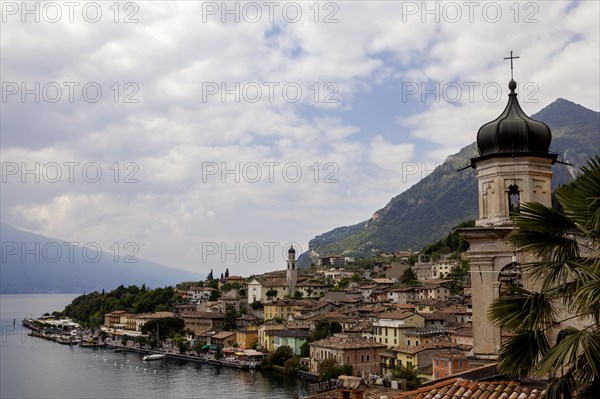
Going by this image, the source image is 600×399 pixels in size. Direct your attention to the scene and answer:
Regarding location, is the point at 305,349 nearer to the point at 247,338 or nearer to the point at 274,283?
the point at 247,338

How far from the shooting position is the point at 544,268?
5.45m

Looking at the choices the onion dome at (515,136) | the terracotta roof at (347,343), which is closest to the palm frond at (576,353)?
the onion dome at (515,136)

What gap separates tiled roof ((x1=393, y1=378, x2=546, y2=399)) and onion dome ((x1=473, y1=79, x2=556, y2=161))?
4.01 meters

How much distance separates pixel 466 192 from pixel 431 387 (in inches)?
6865

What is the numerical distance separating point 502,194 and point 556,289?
5202 mm

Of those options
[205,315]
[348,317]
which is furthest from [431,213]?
[348,317]

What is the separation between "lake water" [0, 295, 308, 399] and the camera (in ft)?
140

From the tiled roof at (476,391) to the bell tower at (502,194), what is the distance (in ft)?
8.16

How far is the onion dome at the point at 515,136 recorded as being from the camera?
34.0 ft

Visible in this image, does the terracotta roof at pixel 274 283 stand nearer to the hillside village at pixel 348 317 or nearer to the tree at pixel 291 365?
the hillside village at pixel 348 317

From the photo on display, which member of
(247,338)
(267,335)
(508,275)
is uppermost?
(508,275)

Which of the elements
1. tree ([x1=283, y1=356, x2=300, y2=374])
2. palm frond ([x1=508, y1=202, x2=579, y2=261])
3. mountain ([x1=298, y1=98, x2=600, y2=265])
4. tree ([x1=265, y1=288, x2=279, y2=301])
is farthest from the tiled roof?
mountain ([x1=298, y1=98, x2=600, y2=265])

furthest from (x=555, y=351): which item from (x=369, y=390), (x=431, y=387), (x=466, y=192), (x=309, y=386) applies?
(x=466, y=192)

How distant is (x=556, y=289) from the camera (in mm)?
5363
